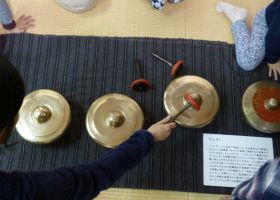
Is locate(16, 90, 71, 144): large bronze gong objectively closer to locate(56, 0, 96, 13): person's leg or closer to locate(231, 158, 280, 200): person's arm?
locate(56, 0, 96, 13): person's leg

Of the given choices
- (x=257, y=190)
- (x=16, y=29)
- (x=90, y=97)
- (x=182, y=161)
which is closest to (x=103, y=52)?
(x=90, y=97)

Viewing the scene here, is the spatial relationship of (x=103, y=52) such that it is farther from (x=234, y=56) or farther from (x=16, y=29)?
(x=234, y=56)

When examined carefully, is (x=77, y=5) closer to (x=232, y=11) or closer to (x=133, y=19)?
Result: (x=133, y=19)

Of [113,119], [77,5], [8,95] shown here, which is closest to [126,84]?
[113,119]

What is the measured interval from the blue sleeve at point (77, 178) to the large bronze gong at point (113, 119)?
0.55 ft

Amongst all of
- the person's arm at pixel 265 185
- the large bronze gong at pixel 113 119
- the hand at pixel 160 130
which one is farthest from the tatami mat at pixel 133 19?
the person's arm at pixel 265 185

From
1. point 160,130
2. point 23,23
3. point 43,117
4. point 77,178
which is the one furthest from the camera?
point 23,23

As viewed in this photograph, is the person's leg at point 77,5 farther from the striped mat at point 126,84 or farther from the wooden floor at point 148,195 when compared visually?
the wooden floor at point 148,195

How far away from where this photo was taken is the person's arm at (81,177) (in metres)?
A: 0.63

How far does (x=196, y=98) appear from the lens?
1096mm

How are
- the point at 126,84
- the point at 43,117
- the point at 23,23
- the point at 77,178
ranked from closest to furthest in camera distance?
the point at 77,178
the point at 43,117
the point at 126,84
the point at 23,23

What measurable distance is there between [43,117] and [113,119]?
0.74 ft

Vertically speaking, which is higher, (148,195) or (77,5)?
(77,5)

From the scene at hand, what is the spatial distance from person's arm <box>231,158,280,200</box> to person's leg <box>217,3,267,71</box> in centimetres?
55
